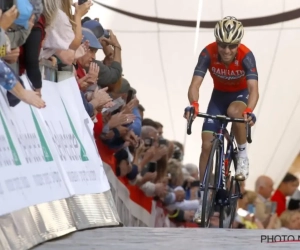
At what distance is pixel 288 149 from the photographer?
74.5 ft

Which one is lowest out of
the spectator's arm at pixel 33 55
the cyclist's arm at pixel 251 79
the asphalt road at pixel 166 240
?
→ the asphalt road at pixel 166 240

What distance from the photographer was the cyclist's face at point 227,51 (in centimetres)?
1257

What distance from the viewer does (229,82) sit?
13.1m

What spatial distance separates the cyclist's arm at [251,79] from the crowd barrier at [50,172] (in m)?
2.37

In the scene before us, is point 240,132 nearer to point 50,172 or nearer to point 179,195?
point 179,195

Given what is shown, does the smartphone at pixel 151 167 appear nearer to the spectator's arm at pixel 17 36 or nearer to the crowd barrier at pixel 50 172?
the crowd barrier at pixel 50 172

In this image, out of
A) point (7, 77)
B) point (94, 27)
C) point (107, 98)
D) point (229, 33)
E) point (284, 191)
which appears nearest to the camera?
point (7, 77)

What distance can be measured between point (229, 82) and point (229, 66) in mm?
311

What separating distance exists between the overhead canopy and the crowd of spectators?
67.6 inches

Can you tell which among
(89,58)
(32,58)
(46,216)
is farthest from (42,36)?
(89,58)

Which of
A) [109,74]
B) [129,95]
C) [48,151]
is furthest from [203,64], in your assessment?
[48,151]

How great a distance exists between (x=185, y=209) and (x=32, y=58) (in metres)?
8.18

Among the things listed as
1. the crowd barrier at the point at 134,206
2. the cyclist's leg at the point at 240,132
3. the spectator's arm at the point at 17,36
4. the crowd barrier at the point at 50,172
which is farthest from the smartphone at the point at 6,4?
the cyclist's leg at the point at 240,132

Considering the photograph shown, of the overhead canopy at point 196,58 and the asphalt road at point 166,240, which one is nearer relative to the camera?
the asphalt road at point 166,240
